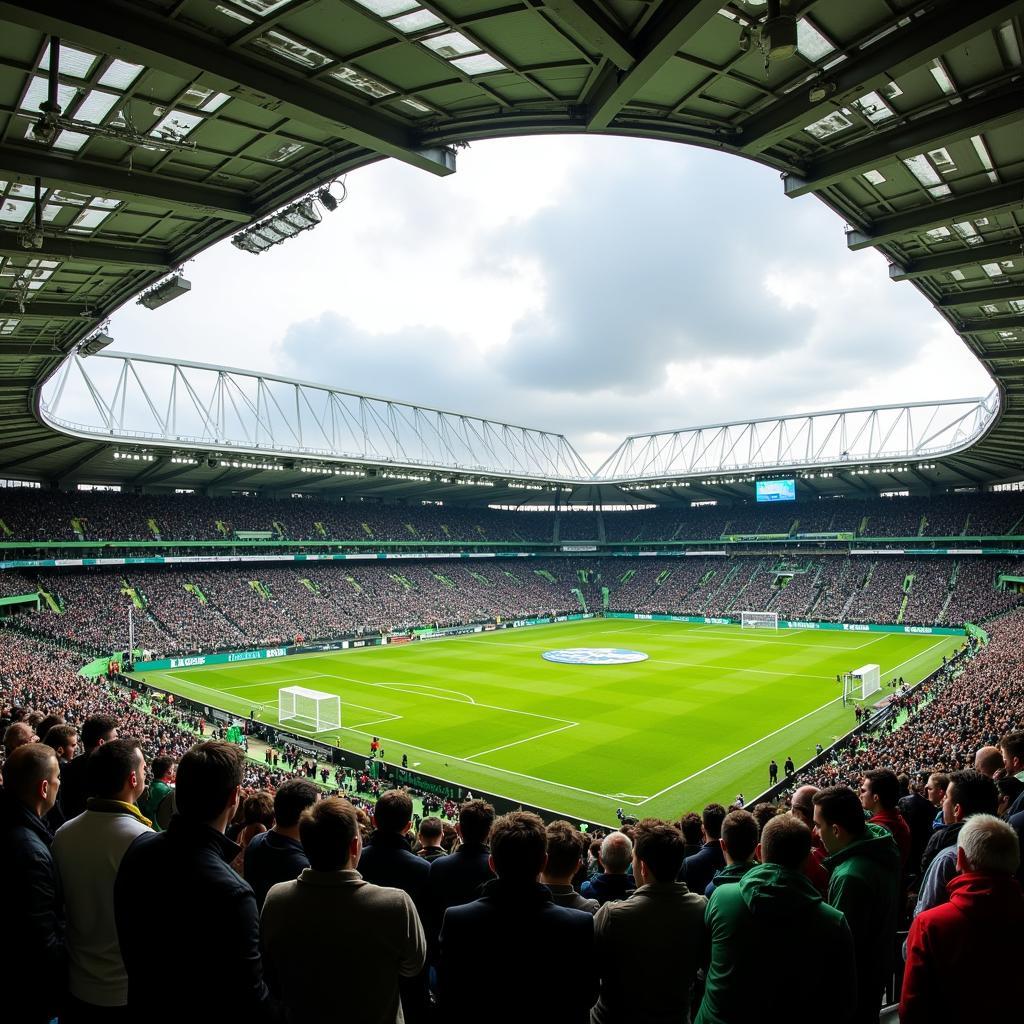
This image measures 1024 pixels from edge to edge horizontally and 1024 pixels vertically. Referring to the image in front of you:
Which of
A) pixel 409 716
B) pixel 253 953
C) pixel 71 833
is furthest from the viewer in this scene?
pixel 409 716

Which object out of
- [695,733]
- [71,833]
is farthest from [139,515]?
[71,833]

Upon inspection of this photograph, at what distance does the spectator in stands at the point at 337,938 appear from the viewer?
130 inches

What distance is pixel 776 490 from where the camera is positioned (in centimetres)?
7506

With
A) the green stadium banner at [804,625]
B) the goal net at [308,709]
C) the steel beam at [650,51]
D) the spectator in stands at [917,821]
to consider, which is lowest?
the green stadium banner at [804,625]

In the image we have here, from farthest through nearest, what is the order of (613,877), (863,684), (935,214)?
(863,684) → (935,214) → (613,877)

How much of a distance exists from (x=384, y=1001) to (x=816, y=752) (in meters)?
28.1

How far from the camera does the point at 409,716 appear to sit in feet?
114

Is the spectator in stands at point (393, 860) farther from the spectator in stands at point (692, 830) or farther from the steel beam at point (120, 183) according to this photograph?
the steel beam at point (120, 183)

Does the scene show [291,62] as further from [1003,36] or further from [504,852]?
[504,852]

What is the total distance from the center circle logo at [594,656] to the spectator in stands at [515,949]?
4639cm

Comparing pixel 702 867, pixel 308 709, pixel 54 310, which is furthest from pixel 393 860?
pixel 308 709

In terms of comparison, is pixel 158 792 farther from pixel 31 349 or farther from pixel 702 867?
pixel 31 349

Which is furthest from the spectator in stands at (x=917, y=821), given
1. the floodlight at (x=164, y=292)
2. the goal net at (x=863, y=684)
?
the goal net at (x=863, y=684)

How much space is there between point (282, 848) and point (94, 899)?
1195 millimetres
